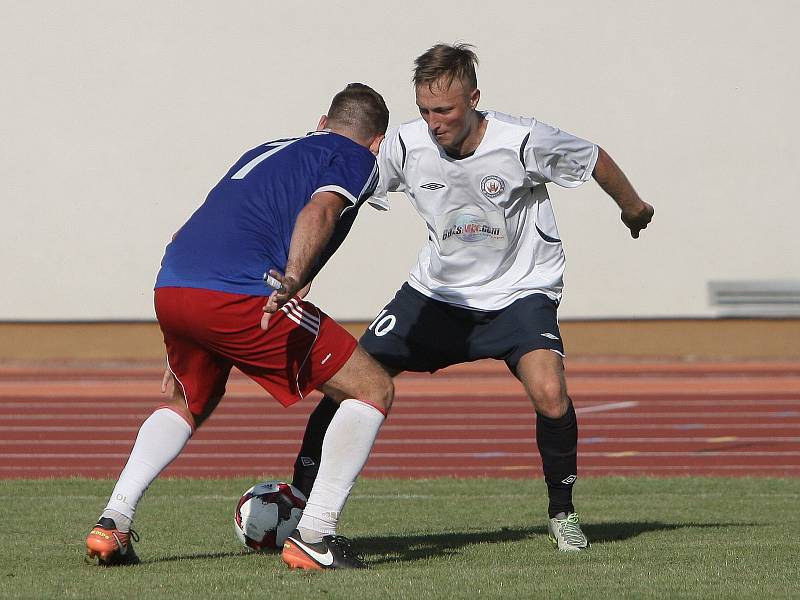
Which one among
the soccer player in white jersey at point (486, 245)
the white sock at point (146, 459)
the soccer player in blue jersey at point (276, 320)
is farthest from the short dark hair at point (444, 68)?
the white sock at point (146, 459)

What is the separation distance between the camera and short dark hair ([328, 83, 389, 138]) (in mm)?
5156

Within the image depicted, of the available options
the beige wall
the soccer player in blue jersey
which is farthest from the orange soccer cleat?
the beige wall

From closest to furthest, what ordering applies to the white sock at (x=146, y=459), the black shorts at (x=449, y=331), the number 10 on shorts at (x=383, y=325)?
the white sock at (x=146, y=459) → the black shorts at (x=449, y=331) → the number 10 on shorts at (x=383, y=325)

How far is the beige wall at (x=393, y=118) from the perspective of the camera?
19234mm

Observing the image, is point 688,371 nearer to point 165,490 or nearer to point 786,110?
point 786,110

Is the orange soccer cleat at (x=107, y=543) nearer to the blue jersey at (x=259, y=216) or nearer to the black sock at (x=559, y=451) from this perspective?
the blue jersey at (x=259, y=216)

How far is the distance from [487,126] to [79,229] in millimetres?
14724

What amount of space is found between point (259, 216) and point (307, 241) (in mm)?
345

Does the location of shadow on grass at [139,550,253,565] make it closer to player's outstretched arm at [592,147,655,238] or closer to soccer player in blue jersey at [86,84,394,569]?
soccer player in blue jersey at [86,84,394,569]

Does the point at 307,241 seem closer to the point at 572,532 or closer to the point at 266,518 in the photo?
the point at 266,518

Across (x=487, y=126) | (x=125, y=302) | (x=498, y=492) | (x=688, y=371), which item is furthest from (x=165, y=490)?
(x=125, y=302)

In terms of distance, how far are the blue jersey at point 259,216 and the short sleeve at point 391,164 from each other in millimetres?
1032

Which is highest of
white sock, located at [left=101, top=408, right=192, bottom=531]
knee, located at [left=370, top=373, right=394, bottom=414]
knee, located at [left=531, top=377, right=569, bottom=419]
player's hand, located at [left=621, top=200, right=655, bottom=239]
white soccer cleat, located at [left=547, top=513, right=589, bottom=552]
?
player's hand, located at [left=621, top=200, right=655, bottom=239]

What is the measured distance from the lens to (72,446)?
11266 mm
